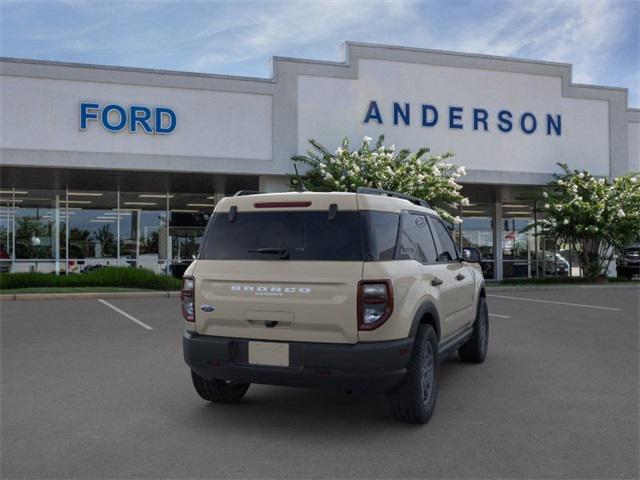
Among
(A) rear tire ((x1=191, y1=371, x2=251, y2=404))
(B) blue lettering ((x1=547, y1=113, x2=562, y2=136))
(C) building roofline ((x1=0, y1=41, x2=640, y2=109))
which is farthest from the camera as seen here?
(B) blue lettering ((x1=547, y1=113, x2=562, y2=136))

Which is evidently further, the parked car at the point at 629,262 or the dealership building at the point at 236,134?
the parked car at the point at 629,262

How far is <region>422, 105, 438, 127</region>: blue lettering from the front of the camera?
21719mm

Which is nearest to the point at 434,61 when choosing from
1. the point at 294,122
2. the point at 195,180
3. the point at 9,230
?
the point at 294,122

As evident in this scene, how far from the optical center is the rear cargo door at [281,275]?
15.4ft

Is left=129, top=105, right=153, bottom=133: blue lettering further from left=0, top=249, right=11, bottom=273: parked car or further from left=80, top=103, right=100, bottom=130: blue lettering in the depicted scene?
left=0, top=249, right=11, bottom=273: parked car

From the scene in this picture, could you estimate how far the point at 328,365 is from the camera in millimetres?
4633

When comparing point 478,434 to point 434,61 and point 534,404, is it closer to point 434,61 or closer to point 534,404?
point 534,404

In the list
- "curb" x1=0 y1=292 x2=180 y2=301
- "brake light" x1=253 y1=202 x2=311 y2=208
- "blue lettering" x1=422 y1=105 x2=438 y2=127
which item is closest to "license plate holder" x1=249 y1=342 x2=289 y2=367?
"brake light" x1=253 y1=202 x2=311 y2=208

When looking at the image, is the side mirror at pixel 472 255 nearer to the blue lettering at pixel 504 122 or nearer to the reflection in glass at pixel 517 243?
the blue lettering at pixel 504 122

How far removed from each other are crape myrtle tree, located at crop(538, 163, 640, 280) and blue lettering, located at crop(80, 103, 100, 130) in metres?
15.1

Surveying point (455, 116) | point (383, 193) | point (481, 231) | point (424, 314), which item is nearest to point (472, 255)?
point (383, 193)

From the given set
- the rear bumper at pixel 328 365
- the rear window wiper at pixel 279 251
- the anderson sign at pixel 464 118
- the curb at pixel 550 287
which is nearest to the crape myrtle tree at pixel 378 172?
the anderson sign at pixel 464 118

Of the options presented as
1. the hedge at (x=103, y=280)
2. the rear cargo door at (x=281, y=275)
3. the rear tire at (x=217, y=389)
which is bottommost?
the rear tire at (x=217, y=389)

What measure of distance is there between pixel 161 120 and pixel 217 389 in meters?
14.8
